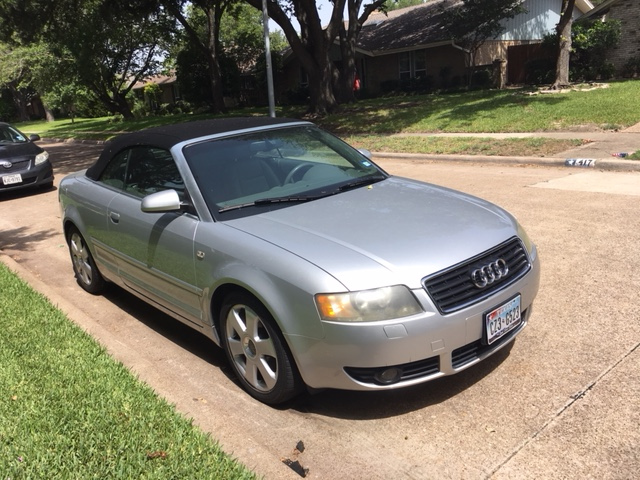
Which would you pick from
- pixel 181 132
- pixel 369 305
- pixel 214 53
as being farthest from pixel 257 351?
pixel 214 53

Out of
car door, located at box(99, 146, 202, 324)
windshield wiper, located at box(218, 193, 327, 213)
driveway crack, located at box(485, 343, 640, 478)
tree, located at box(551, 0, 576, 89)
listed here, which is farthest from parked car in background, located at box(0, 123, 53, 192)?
tree, located at box(551, 0, 576, 89)

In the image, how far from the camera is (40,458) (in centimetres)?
A: 273

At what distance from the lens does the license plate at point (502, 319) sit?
314 centimetres

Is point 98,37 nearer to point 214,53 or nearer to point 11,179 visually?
point 214,53

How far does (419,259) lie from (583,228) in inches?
156

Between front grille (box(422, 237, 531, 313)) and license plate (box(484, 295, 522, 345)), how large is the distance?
4.4 inches

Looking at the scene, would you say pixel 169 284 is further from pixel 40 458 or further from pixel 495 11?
pixel 495 11

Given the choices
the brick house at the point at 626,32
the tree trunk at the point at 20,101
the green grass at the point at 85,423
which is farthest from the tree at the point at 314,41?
the tree trunk at the point at 20,101

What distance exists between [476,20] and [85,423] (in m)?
27.1

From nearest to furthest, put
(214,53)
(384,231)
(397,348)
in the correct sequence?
(397,348)
(384,231)
(214,53)

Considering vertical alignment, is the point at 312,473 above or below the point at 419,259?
below

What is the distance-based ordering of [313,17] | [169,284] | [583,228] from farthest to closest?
[313,17] → [583,228] → [169,284]

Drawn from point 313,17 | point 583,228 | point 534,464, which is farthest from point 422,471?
point 313,17

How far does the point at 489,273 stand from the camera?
10.4 feet
